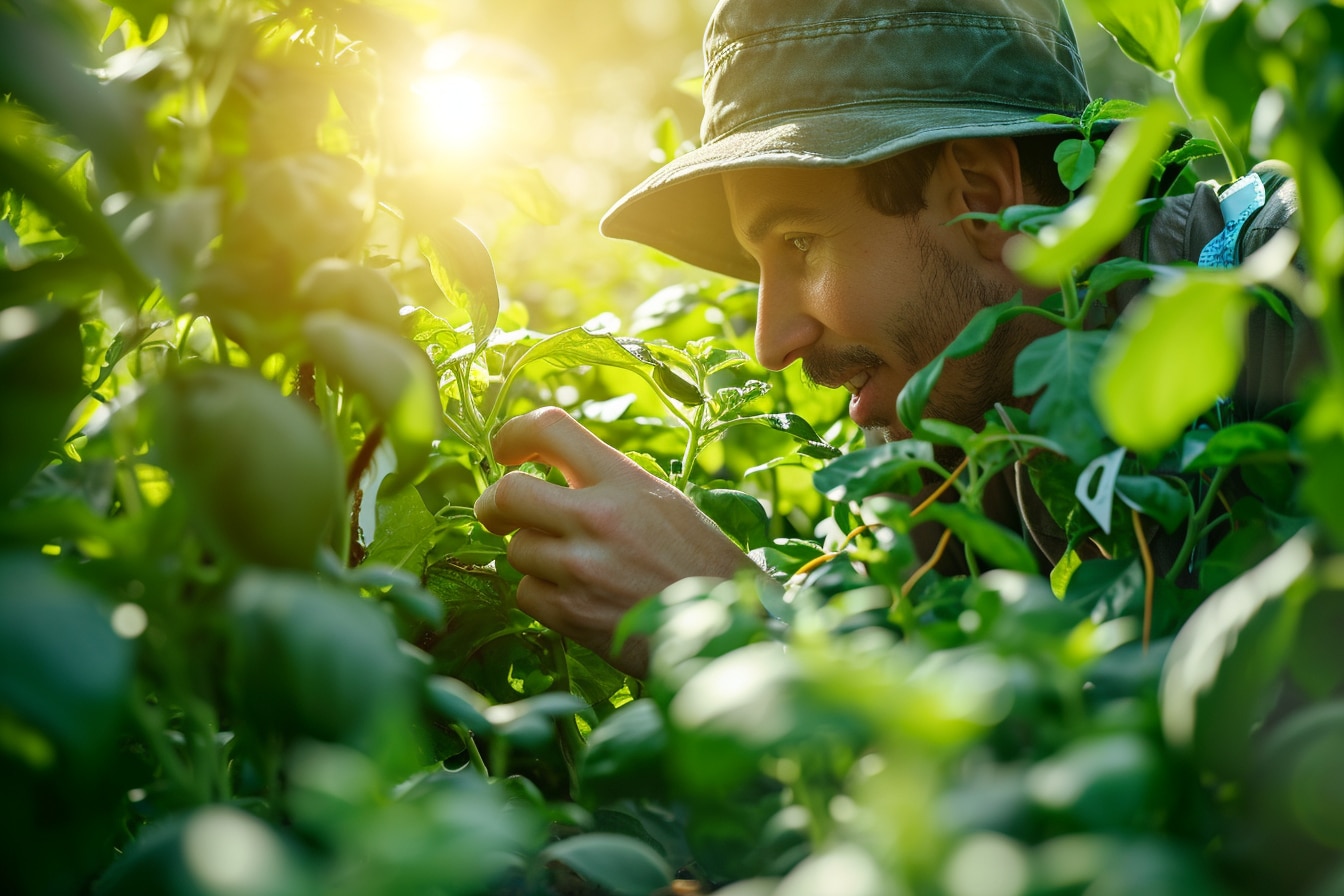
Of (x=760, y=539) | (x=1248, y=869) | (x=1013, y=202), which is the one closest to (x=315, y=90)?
(x=1248, y=869)

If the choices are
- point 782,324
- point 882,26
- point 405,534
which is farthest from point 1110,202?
point 882,26

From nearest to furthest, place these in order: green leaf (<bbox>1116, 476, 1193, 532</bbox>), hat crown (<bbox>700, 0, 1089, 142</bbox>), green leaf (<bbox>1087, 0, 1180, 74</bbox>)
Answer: green leaf (<bbox>1116, 476, 1193, 532</bbox>) < green leaf (<bbox>1087, 0, 1180, 74</bbox>) < hat crown (<bbox>700, 0, 1089, 142</bbox>)

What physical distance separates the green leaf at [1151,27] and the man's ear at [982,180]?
871 millimetres

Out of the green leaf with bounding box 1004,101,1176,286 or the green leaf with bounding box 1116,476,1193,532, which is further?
the green leaf with bounding box 1116,476,1193,532

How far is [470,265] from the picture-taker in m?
0.87

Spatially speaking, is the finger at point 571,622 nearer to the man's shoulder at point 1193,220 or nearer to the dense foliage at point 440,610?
the dense foliage at point 440,610

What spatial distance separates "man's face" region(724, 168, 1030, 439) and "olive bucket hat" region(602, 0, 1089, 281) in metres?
0.13

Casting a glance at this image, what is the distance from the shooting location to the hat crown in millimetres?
1916

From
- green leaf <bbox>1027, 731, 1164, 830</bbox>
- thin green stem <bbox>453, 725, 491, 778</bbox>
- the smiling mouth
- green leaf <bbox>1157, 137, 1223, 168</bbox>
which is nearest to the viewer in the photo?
green leaf <bbox>1027, 731, 1164, 830</bbox>

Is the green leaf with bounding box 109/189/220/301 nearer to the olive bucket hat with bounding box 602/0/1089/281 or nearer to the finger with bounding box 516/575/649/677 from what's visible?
the finger with bounding box 516/575/649/677

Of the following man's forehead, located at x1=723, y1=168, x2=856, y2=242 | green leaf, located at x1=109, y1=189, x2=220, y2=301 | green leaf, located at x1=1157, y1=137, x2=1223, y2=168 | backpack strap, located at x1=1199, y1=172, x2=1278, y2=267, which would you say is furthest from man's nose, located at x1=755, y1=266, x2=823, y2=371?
green leaf, located at x1=109, y1=189, x2=220, y2=301

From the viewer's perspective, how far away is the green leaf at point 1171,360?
42 cm

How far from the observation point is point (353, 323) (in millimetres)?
516

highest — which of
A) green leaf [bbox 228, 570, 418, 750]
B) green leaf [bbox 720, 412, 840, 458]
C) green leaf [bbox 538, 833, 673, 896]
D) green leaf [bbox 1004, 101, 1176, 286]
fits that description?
green leaf [bbox 1004, 101, 1176, 286]
